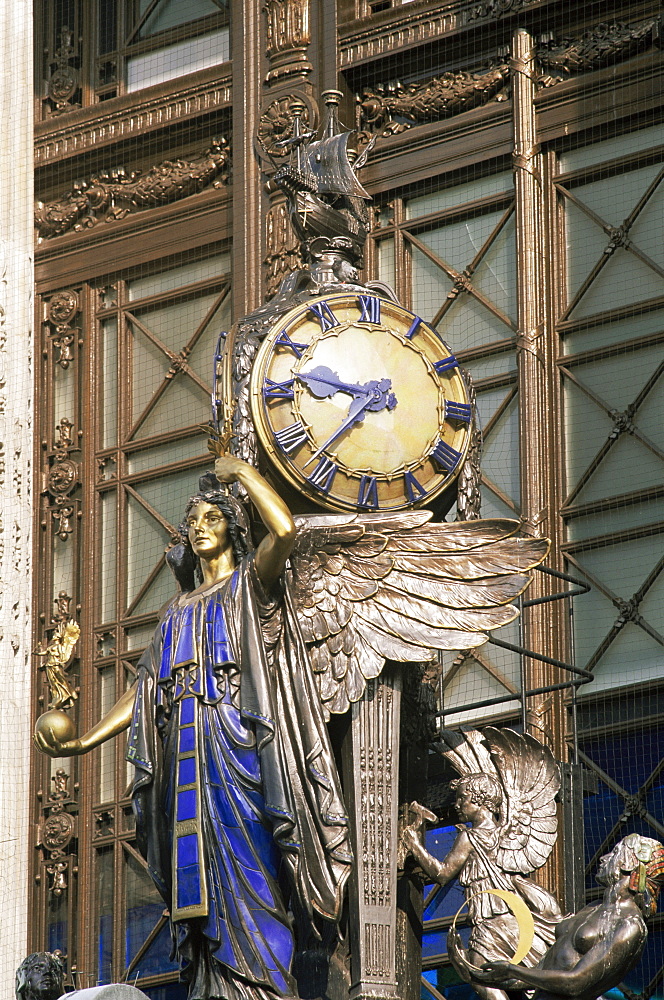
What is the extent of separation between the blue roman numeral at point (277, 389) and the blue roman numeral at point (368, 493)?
1.33 feet

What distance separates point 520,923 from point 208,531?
1.76m

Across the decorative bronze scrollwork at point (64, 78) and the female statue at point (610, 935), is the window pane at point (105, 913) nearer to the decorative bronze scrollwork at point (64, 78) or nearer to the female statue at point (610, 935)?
the female statue at point (610, 935)

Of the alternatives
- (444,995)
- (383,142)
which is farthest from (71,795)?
(383,142)

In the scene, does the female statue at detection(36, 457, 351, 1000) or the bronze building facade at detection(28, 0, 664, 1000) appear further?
the bronze building facade at detection(28, 0, 664, 1000)

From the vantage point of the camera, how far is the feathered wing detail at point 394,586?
967cm

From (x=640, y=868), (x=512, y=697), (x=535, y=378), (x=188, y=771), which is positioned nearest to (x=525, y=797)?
(x=512, y=697)

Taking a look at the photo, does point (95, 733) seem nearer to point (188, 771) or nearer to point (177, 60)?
point (188, 771)

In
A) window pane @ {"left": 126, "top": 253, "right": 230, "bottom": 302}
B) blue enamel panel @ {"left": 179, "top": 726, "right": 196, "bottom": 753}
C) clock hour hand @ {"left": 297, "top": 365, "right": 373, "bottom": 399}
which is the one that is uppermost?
window pane @ {"left": 126, "top": 253, "right": 230, "bottom": 302}

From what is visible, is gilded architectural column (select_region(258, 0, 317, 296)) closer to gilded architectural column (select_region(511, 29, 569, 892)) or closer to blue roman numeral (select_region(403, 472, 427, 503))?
gilded architectural column (select_region(511, 29, 569, 892))

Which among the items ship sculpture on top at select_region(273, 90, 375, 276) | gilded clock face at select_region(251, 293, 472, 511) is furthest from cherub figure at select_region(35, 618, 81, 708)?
ship sculpture on top at select_region(273, 90, 375, 276)

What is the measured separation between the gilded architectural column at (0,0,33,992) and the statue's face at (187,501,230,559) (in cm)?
145

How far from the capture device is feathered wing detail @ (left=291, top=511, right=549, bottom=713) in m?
9.67

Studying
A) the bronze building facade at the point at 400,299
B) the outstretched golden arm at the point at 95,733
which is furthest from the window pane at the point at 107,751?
the outstretched golden arm at the point at 95,733

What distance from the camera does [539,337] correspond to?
480 inches
